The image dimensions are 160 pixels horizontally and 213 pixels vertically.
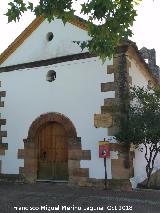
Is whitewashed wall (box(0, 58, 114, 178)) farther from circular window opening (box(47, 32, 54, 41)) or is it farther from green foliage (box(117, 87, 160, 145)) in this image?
circular window opening (box(47, 32, 54, 41))

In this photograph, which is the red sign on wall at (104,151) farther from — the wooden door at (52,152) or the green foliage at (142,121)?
the wooden door at (52,152)

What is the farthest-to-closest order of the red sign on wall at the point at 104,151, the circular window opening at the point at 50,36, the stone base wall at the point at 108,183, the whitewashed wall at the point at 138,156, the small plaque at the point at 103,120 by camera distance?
the circular window opening at the point at 50,36 < the whitewashed wall at the point at 138,156 < the small plaque at the point at 103,120 < the red sign on wall at the point at 104,151 < the stone base wall at the point at 108,183

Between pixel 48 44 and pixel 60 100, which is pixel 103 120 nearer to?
pixel 60 100

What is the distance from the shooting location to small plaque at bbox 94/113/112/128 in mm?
9883

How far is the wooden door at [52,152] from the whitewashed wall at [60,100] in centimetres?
60

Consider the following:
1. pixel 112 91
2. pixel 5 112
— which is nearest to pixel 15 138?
pixel 5 112

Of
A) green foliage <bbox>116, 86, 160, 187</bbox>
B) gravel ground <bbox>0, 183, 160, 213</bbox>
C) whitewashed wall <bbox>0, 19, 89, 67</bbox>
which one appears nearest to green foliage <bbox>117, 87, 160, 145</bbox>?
green foliage <bbox>116, 86, 160, 187</bbox>

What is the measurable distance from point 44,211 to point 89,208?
39.0 inches

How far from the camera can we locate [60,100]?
1090 centimetres

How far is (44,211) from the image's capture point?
23.1 feet

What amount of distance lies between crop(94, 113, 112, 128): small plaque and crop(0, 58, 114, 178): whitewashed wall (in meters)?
0.15

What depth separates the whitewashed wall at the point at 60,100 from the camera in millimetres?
10156

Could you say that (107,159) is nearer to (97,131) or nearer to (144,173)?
(97,131)

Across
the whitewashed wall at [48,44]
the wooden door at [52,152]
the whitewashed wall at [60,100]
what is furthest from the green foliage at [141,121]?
the whitewashed wall at [48,44]
